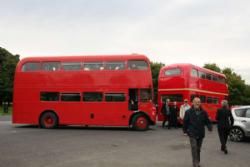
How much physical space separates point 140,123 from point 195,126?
11.3m

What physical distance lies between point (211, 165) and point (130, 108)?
36.3 ft

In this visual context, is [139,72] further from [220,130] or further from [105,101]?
[220,130]

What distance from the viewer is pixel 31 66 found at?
21359 mm

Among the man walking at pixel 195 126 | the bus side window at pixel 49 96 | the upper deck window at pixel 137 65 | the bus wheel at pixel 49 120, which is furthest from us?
the bus side window at pixel 49 96

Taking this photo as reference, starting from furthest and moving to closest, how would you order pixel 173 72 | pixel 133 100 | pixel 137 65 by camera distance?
pixel 173 72, pixel 137 65, pixel 133 100

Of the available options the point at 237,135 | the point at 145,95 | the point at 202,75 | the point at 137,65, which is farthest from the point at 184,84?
the point at 237,135

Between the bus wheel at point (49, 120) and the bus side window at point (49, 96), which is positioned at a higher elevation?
the bus side window at point (49, 96)

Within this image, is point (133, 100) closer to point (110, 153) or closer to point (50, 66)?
point (50, 66)

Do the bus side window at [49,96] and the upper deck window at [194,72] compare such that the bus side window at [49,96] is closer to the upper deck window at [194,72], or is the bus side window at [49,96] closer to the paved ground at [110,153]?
the paved ground at [110,153]

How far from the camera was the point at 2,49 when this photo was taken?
6700 cm

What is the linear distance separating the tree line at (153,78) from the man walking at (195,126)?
39.1 metres

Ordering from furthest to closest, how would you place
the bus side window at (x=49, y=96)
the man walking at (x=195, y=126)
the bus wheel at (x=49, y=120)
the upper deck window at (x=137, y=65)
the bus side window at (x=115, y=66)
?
1. the bus side window at (x=49, y=96)
2. the bus wheel at (x=49, y=120)
3. the bus side window at (x=115, y=66)
4. the upper deck window at (x=137, y=65)
5. the man walking at (x=195, y=126)

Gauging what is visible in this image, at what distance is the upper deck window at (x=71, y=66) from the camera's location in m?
21.1

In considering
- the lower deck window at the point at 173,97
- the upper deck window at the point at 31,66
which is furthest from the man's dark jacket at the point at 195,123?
the upper deck window at the point at 31,66
